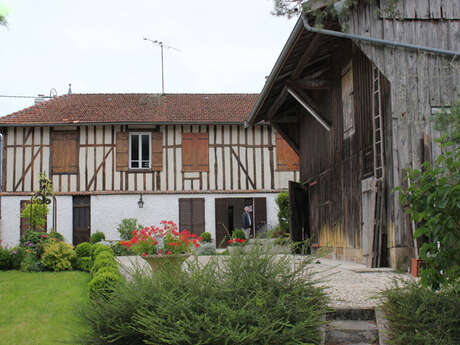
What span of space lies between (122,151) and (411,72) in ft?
44.4

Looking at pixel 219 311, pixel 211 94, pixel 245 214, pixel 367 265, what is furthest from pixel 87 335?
pixel 211 94

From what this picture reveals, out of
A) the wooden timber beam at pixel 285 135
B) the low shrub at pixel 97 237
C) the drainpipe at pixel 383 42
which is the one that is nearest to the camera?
the drainpipe at pixel 383 42

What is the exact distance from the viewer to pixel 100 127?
19906mm

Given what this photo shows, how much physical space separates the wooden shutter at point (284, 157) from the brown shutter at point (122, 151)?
5.46 m

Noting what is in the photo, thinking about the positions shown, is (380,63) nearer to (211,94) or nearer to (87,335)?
(87,335)

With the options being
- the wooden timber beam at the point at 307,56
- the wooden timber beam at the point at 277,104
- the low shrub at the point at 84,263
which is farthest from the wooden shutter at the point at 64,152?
the wooden timber beam at the point at 307,56

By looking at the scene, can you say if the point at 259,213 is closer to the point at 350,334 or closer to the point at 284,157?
the point at 284,157

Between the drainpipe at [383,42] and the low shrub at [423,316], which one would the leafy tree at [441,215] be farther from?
the drainpipe at [383,42]

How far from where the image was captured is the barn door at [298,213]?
13523mm

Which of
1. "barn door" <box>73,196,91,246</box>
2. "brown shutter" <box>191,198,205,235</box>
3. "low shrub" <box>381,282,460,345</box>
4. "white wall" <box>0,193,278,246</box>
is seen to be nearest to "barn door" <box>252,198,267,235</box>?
"white wall" <box>0,193,278,246</box>

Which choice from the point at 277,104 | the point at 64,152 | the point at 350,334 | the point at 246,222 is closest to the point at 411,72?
the point at 350,334

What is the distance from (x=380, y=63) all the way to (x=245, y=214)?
1095 centimetres

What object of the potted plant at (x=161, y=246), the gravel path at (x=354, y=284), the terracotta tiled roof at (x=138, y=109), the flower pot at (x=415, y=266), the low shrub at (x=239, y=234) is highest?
the terracotta tiled roof at (x=138, y=109)

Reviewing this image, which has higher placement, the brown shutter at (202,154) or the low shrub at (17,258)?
the brown shutter at (202,154)
